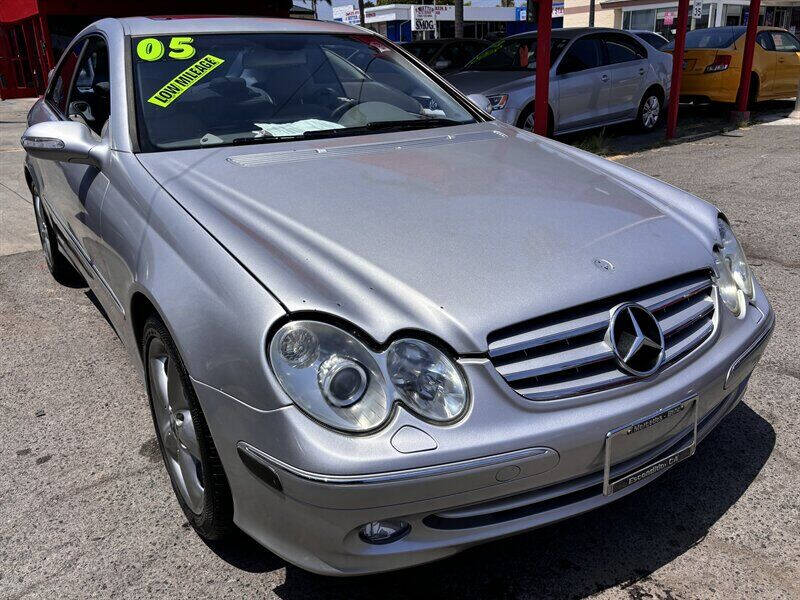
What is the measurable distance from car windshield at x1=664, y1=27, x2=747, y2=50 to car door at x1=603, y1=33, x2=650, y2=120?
1929mm

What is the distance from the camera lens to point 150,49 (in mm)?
3133

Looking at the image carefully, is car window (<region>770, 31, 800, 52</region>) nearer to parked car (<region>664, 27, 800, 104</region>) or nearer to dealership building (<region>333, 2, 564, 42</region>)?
parked car (<region>664, 27, 800, 104</region>)

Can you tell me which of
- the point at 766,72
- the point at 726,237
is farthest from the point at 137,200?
the point at 766,72

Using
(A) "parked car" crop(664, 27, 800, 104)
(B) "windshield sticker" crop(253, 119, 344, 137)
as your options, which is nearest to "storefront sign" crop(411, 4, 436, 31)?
(A) "parked car" crop(664, 27, 800, 104)

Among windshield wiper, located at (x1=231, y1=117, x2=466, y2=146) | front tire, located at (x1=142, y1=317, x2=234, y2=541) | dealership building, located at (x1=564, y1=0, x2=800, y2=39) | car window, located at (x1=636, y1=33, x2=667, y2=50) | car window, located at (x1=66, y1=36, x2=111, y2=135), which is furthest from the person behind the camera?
dealership building, located at (x1=564, y1=0, x2=800, y2=39)

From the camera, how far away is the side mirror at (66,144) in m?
2.85

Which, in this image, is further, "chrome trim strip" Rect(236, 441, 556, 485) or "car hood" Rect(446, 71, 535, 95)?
"car hood" Rect(446, 71, 535, 95)

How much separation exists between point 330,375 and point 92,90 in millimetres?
2516

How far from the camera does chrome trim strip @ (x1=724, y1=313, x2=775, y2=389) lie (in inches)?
87.4

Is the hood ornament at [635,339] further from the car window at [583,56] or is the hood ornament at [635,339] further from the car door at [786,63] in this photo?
the car door at [786,63]

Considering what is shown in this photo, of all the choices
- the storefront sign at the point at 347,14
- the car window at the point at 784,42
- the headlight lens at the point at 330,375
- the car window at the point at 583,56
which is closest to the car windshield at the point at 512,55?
the car window at the point at 583,56

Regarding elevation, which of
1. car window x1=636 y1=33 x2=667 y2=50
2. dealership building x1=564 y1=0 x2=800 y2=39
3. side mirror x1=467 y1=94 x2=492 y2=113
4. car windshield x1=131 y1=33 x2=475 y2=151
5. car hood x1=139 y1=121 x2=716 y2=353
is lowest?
dealership building x1=564 y1=0 x2=800 y2=39

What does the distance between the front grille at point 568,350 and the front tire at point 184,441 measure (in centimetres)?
84

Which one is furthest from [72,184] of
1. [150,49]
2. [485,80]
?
[485,80]
